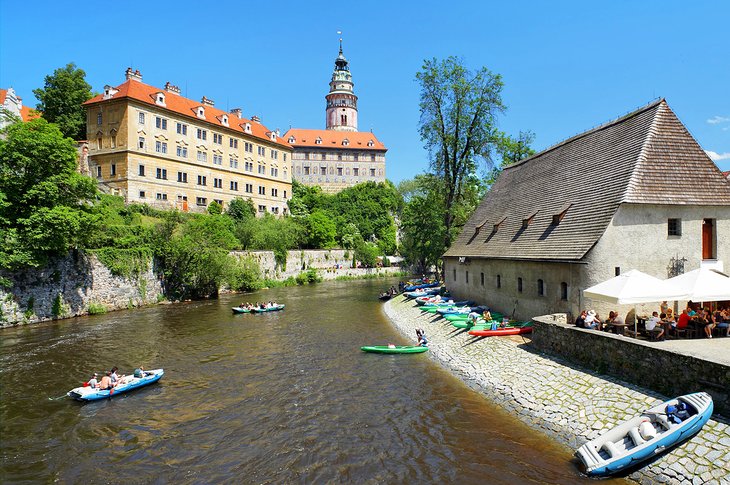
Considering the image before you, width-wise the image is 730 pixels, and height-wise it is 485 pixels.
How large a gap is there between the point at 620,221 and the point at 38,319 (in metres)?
35.9

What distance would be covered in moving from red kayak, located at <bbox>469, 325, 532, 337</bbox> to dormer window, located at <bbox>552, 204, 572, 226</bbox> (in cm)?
521

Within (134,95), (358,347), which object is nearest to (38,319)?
(358,347)

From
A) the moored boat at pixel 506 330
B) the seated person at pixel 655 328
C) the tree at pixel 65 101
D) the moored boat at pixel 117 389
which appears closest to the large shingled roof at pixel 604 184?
the moored boat at pixel 506 330

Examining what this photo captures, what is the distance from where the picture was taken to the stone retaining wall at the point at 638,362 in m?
10.7

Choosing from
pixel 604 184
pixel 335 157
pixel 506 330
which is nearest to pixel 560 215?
pixel 604 184

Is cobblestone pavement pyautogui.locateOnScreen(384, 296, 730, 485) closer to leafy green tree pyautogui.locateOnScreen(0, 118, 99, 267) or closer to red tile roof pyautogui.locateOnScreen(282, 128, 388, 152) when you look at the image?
leafy green tree pyautogui.locateOnScreen(0, 118, 99, 267)

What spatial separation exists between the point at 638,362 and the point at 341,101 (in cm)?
12830

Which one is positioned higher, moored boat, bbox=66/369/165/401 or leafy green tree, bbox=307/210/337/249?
leafy green tree, bbox=307/210/337/249

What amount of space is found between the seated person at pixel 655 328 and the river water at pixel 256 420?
5.60 metres

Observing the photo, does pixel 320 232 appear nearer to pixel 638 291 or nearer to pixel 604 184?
pixel 604 184

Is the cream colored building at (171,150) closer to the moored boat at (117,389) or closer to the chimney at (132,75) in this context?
the chimney at (132,75)

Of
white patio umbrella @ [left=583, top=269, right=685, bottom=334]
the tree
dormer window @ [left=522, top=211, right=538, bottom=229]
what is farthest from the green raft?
the tree

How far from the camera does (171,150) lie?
60844 mm

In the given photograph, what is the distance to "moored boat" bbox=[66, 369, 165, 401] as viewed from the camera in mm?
16641
